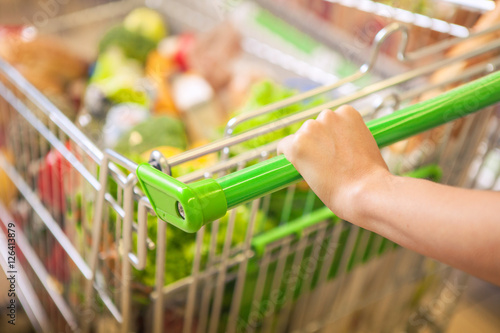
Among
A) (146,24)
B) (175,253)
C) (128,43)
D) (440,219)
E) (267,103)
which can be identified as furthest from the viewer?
(146,24)

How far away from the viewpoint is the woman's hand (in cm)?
47

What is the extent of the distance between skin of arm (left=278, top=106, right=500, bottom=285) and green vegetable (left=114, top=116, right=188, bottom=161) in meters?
0.59

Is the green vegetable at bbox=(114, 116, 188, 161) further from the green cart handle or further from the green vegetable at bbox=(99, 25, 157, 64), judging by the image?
the green cart handle

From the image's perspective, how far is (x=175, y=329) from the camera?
803 millimetres

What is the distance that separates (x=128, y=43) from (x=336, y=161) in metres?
1.17

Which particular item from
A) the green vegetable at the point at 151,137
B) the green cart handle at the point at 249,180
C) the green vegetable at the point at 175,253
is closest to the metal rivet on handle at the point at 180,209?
the green cart handle at the point at 249,180

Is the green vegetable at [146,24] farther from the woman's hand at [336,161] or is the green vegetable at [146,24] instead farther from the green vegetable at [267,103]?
the woman's hand at [336,161]

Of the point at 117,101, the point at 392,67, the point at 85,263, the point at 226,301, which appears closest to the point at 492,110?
the point at 392,67

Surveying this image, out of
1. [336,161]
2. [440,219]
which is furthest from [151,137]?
[440,219]

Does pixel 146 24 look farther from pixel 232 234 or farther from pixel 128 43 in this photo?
pixel 232 234

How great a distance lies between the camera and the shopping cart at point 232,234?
1.86 feet

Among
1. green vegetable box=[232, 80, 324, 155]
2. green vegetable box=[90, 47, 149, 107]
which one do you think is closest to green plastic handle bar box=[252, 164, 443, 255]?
green vegetable box=[232, 80, 324, 155]

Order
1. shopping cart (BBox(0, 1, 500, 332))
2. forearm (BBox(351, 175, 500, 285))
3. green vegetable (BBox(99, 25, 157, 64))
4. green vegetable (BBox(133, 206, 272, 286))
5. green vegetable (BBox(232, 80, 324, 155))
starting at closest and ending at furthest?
1. forearm (BBox(351, 175, 500, 285))
2. shopping cart (BBox(0, 1, 500, 332))
3. green vegetable (BBox(133, 206, 272, 286))
4. green vegetable (BBox(232, 80, 324, 155))
5. green vegetable (BBox(99, 25, 157, 64))

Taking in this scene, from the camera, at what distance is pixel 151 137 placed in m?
1.07
